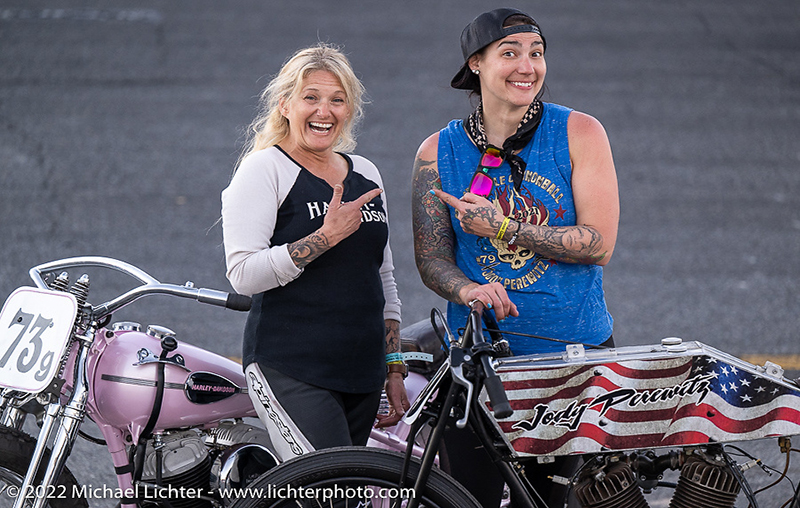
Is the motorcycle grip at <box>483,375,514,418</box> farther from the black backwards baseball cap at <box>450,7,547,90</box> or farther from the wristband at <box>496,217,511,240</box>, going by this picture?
the black backwards baseball cap at <box>450,7,547,90</box>

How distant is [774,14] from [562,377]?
13.6 m

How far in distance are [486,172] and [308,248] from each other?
0.66m

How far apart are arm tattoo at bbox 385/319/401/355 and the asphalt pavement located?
0.95 metres

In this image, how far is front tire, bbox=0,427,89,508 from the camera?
2736 mm

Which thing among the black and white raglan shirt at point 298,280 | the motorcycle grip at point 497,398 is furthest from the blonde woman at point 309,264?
the motorcycle grip at point 497,398

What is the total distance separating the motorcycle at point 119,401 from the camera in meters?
2.69

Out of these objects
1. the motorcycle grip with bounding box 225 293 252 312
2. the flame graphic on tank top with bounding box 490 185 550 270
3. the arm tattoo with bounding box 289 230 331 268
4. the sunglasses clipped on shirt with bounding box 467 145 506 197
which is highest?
the sunglasses clipped on shirt with bounding box 467 145 506 197

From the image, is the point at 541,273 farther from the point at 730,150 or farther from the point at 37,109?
the point at 37,109

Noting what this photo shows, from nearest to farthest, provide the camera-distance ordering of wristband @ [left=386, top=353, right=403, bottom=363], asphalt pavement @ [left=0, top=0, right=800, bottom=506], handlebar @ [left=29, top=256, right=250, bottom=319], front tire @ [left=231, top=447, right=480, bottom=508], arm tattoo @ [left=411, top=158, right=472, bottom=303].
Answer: front tire @ [left=231, top=447, right=480, bottom=508] → handlebar @ [left=29, top=256, right=250, bottom=319] → arm tattoo @ [left=411, top=158, right=472, bottom=303] → wristband @ [left=386, top=353, right=403, bottom=363] → asphalt pavement @ [left=0, top=0, right=800, bottom=506]

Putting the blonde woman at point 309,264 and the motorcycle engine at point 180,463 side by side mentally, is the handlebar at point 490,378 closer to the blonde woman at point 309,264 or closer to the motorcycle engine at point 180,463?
the blonde woman at point 309,264

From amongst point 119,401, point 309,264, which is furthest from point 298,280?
point 119,401

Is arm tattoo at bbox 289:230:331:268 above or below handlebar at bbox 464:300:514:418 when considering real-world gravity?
→ above

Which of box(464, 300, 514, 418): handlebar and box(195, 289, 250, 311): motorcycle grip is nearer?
box(464, 300, 514, 418): handlebar

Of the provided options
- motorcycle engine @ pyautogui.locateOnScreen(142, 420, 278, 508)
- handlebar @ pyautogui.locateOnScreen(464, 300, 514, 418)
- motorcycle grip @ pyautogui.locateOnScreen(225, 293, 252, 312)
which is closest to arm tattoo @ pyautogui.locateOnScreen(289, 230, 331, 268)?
motorcycle grip @ pyautogui.locateOnScreen(225, 293, 252, 312)
